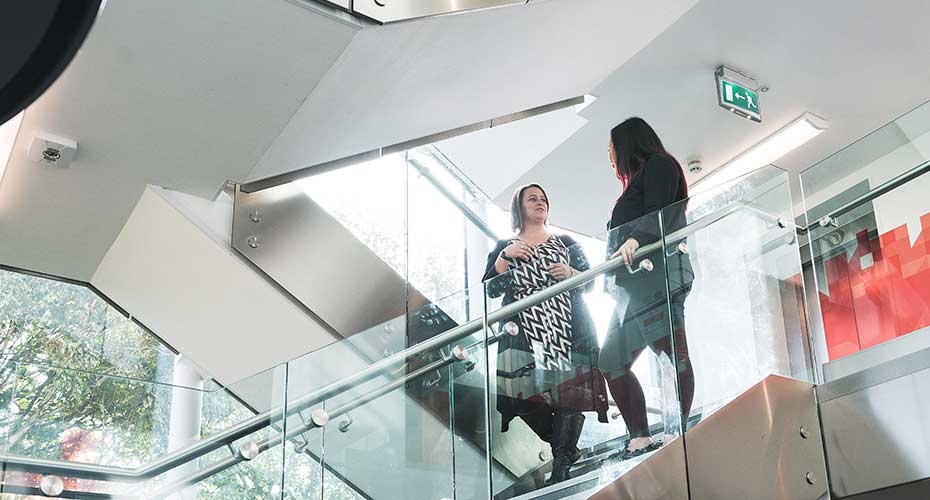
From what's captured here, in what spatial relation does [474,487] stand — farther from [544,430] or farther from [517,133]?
[517,133]

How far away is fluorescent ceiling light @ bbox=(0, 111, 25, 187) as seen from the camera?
4676 millimetres

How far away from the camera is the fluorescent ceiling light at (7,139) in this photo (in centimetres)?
468

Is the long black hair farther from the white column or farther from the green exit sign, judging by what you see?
the white column

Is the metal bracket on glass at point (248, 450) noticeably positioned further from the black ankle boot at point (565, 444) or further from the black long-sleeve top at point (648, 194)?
the black long-sleeve top at point (648, 194)

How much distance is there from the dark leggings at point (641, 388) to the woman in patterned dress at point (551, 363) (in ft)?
0.21

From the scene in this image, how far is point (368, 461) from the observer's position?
11.8 feet

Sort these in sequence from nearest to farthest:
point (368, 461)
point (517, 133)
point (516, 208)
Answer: point (368, 461) → point (516, 208) → point (517, 133)

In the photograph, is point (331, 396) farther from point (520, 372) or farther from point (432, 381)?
point (520, 372)

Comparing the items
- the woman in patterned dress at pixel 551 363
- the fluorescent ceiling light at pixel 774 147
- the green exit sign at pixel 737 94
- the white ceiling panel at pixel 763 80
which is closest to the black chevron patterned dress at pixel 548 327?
the woman in patterned dress at pixel 551 363

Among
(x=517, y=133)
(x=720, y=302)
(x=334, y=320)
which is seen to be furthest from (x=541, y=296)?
(x=517, y=133)

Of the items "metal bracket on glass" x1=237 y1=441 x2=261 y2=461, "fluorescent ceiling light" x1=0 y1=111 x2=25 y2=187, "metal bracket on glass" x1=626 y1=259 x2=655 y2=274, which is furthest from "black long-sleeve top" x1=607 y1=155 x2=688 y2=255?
"fluorescent ceiling light" x1=0 y1=111 x2=25 y2=187

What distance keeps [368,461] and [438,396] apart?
0.37 m

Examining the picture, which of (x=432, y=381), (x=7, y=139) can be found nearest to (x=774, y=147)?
(x=432, y=381)

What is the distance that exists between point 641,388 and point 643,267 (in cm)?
46
